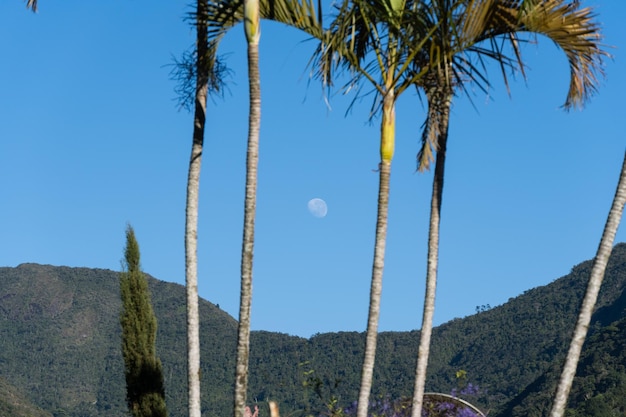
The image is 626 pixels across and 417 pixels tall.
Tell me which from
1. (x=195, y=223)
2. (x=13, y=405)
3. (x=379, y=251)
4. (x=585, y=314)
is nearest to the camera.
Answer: (x=585, y=314)

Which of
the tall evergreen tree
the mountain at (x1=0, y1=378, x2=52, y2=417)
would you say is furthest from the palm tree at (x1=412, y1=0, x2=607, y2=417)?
the mountain at (x1=0, y1=378, x2=52, y2=417)

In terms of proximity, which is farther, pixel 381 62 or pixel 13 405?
pixel 13 405

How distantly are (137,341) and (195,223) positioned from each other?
5313 mm

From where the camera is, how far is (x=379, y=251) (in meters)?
10.3

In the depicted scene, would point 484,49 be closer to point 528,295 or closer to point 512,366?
point 512,366

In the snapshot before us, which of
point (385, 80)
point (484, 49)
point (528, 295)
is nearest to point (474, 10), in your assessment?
point (484, 49)

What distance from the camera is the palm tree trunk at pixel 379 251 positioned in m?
10.2

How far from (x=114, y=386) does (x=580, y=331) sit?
19487 centimetres

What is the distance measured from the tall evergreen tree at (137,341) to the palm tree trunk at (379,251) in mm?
5477

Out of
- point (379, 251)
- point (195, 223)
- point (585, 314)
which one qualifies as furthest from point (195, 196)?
point (585, 314)

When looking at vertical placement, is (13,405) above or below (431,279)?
above

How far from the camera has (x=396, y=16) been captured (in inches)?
425

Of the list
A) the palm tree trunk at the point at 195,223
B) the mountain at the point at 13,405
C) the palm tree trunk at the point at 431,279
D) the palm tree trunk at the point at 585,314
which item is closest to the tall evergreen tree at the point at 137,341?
the palm tree trunk at the point at 195,223

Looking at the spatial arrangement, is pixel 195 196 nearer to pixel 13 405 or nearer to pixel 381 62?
pixel 381 62
